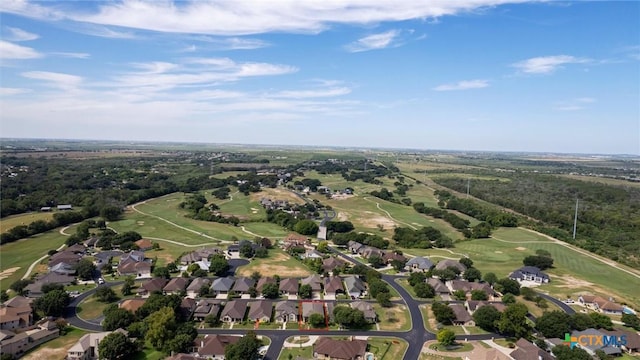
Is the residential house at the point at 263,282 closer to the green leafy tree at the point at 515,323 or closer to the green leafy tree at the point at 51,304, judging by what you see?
the green leafy tree at the point at 51,304

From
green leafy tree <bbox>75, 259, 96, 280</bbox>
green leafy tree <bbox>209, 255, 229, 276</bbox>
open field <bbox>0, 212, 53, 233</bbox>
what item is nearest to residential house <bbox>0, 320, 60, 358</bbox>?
green leafy tree <bbox>75, 259, 96, 280</bbox>

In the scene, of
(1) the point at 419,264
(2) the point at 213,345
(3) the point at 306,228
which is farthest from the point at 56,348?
(3) the point at 306,228

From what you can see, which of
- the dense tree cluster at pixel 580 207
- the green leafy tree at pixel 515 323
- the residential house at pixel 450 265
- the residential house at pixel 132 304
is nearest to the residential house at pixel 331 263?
the residential house at pixel 450 265

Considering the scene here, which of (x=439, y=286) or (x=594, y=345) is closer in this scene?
(x=594, y=345)

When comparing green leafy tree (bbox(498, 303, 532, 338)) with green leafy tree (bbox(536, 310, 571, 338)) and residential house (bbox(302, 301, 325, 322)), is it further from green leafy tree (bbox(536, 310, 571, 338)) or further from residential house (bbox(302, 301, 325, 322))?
residential house (bbox(302, 301, 325, 322))

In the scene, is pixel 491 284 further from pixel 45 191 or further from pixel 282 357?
pixel 45 191

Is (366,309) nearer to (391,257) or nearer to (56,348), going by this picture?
(391,257)
